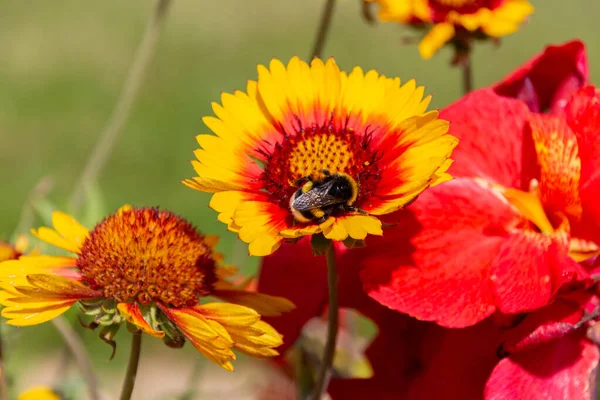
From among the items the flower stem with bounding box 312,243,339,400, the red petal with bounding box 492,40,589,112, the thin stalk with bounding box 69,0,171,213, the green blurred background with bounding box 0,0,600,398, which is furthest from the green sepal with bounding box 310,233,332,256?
the green blurred background with bounding box 0,0,600,398

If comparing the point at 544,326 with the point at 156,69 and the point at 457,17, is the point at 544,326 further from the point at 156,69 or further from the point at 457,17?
the point at 156,69

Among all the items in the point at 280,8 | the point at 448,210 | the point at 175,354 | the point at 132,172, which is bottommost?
the point at 175,354

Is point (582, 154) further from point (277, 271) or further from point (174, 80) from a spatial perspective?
point (174, 80)

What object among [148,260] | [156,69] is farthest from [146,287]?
[156,69]

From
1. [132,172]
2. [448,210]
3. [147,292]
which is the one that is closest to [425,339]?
[448,210]

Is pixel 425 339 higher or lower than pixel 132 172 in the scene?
higher

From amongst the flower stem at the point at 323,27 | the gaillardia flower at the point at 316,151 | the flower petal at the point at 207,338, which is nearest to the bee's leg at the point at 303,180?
the gaillardia flower at the point at 316,151
